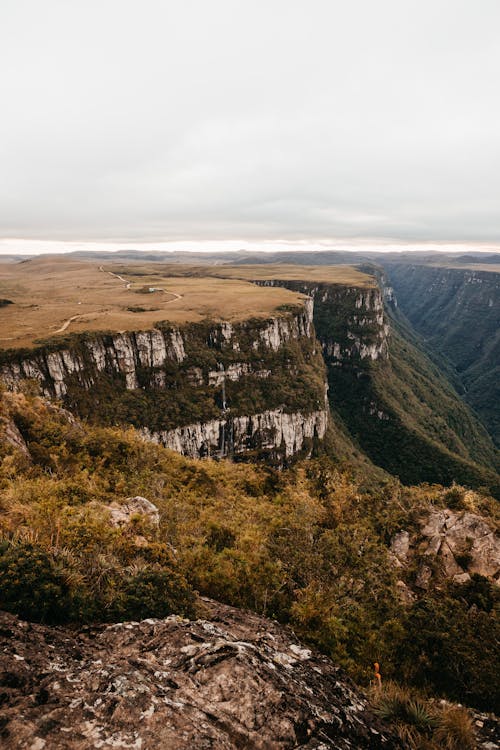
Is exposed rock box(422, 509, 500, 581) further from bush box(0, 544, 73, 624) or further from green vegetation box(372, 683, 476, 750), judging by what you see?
bush box(0, 544, 73, 624)

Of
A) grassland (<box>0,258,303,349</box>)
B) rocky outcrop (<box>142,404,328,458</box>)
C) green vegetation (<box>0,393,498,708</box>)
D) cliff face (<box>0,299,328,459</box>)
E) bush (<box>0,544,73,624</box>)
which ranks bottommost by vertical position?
rocky outcrop (<box>142,404,328,458</box>)

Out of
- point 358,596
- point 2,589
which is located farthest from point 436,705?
point 2,589

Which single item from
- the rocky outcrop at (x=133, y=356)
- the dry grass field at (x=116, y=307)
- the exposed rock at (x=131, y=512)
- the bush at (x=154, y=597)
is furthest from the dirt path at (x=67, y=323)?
the bush at (x=154, y=597)

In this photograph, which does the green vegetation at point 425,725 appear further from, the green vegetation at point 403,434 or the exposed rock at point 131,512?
the green vegetation at point 403,434

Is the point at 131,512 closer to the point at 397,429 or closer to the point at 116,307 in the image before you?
the point at 116,307

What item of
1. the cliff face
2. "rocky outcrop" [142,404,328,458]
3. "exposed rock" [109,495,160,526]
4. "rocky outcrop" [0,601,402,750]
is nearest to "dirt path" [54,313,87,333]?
the cliff face

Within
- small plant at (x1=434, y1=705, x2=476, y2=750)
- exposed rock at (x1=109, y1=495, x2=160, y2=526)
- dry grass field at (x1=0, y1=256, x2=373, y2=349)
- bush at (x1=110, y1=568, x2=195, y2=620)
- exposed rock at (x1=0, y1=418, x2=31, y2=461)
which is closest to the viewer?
small plant at (x1=434, y1=705, x2=476, y2=750)
